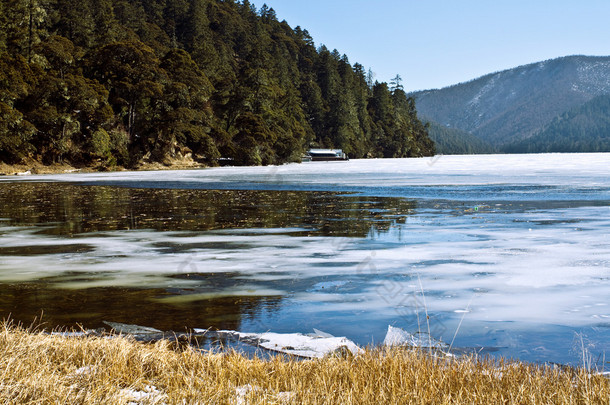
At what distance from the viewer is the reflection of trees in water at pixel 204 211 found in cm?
1338

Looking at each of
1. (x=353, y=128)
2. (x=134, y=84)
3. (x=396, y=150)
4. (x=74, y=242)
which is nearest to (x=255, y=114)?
(x=134, y=84)

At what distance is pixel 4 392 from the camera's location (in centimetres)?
323

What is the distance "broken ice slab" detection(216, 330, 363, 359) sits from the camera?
4613 mm

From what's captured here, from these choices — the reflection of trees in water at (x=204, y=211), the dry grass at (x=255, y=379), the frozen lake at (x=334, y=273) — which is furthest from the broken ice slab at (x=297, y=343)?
the reflection of trees in water at (x=204, y=211)

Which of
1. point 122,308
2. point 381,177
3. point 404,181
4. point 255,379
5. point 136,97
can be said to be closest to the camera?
point 255,379

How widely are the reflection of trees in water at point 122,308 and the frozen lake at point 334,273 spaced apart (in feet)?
0.07

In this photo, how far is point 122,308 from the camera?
20.2 ft

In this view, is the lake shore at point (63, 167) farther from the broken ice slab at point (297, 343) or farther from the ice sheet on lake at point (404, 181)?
the broken ice slab at point (297, 343)

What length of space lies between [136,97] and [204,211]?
49611 mm

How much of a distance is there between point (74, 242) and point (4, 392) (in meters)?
8.07

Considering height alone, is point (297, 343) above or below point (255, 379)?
below

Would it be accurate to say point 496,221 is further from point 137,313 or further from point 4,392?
point 4,392

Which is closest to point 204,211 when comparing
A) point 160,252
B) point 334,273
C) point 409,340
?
point 160,252

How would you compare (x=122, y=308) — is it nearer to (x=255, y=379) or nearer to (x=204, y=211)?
(x=255, y=379)
